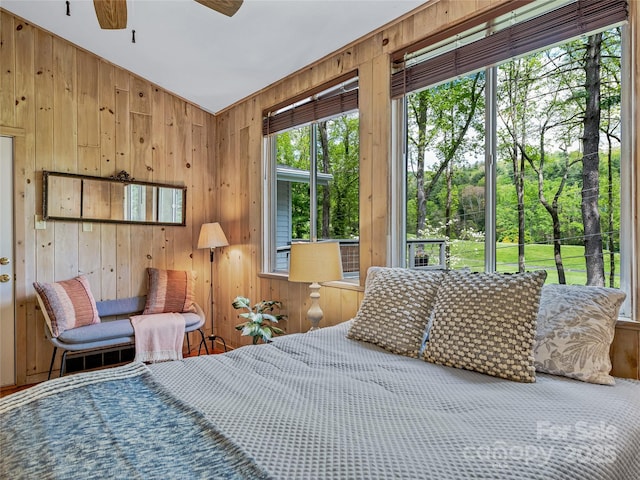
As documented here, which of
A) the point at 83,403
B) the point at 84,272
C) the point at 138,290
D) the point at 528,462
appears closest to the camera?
the point at 528,462

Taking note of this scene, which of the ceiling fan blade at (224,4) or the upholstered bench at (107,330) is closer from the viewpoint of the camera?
the ceiling fan blade at (224,4)

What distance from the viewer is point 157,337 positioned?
338 cm

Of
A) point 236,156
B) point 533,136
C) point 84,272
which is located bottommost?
point 84,272

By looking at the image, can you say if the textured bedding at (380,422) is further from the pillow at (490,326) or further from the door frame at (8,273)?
the door frame at (8,273)

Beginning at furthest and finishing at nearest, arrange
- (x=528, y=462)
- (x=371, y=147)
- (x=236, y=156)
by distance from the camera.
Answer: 1. (x=236, y=156)
2. (x=371, y=147)
3. (x=528, y=462)

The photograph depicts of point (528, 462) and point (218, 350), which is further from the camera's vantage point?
point (218, 350)

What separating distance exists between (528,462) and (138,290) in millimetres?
3804

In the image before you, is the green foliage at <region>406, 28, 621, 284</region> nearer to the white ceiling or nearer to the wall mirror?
the white ceiling

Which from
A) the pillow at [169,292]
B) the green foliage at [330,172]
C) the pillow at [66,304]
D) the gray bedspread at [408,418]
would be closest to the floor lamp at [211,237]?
the pillow at [169,292]

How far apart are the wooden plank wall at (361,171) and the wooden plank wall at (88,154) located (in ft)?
1.20

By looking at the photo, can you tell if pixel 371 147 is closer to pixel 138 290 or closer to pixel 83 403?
pixel 83 403

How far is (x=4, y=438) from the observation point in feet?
3.47

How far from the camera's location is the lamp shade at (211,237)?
13.1 ft

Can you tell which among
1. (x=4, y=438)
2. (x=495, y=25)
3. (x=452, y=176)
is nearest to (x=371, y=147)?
(x=452, y=176)
